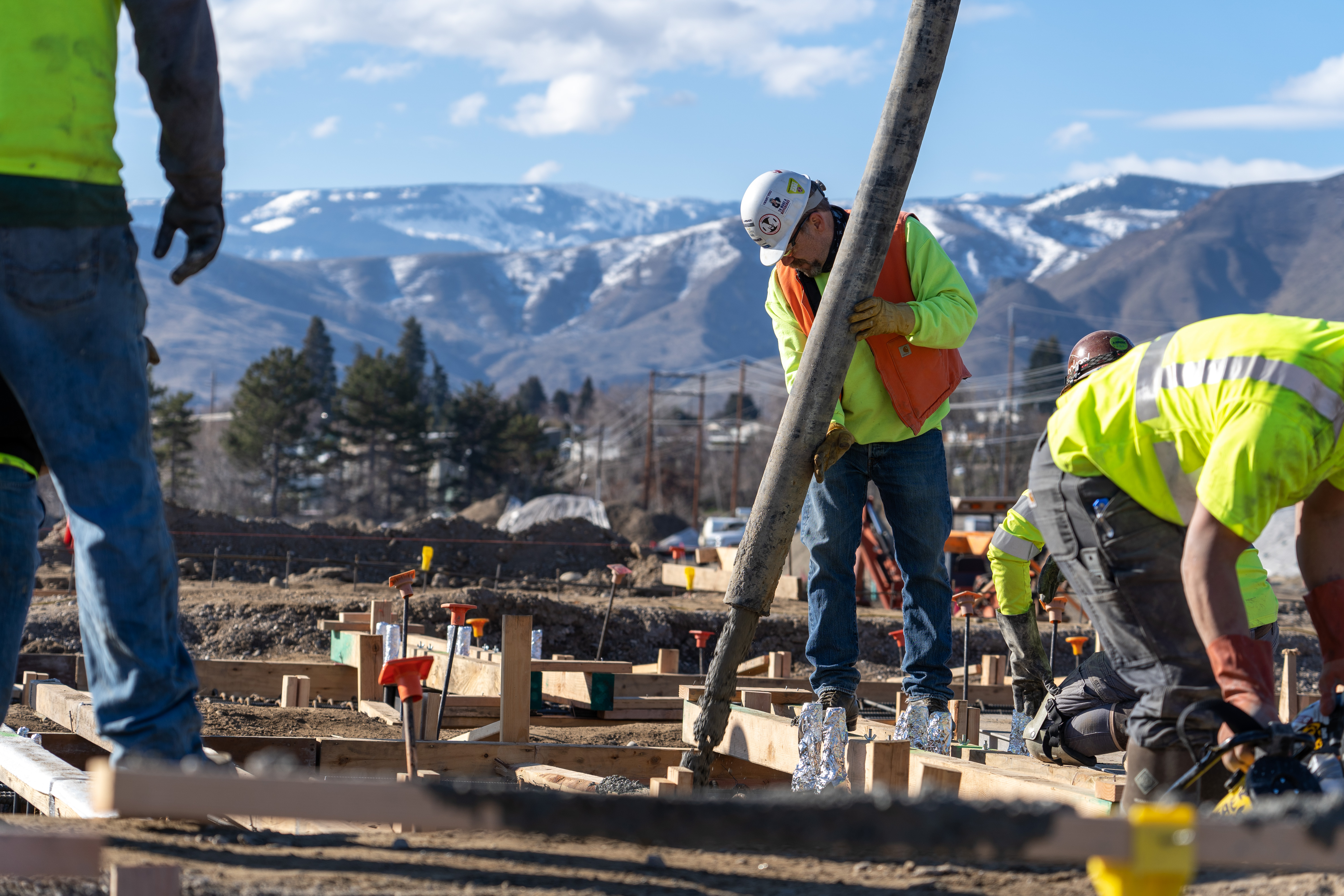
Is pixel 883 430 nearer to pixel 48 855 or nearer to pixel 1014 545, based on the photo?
pixel 1014 545

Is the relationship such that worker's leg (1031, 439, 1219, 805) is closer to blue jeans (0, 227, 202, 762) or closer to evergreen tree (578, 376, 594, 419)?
blue jeans (0, 227, 202, 762)

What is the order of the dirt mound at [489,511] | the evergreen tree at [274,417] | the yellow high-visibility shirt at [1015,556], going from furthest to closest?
the evergreen tree at [274,417]
the dirt mound at [489,511]
the yellow high-visibility shirt at [1015,556]

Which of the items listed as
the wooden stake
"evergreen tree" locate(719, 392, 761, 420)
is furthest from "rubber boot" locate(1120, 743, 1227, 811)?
"evergreen tree" locate(719, 392, 761, 420)

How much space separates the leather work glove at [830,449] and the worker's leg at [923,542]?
0.38 meters


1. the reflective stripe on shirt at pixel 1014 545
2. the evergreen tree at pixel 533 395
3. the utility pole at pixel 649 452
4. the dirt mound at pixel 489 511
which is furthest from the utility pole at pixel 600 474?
the reflective stripe on shirt at pixel 1014 545

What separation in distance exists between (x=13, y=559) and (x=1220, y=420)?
2.62m

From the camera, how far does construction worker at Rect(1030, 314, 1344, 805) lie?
8.56 feet

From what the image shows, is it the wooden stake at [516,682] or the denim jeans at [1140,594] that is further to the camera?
the wooden stake at [516,682]

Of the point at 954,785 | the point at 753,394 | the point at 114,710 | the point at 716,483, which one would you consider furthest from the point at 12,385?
the point at 753,394

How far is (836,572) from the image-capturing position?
466 cm

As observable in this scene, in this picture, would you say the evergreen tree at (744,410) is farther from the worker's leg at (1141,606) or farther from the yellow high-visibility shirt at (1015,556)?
the worker's leg at (1141,606)

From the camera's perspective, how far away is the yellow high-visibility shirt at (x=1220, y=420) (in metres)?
2.58

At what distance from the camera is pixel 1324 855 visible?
74.7 inches

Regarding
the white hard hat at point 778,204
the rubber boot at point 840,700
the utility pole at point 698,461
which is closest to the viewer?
the white hard hat at point 778,204
